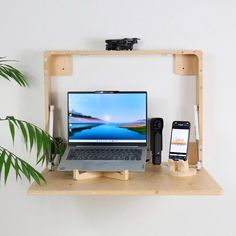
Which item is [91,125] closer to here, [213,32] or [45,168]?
[45,168]

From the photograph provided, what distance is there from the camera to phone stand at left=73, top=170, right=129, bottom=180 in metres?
1.99

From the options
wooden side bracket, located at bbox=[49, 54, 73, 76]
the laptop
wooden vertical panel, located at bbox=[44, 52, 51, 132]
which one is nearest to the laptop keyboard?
the laptop

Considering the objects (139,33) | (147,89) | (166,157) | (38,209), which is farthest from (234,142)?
(38,209)

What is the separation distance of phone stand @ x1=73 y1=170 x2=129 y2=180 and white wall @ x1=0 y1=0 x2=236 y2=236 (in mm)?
361

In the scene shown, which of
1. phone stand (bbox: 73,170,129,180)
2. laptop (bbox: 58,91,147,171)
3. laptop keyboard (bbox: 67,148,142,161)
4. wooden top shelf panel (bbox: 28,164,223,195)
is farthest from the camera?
laptop (bbox: 58,91,147,171)

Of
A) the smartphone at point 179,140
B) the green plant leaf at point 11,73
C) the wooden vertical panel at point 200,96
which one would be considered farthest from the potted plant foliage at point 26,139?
the wooden vertical panel at point 200,96

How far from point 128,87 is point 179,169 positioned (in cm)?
50

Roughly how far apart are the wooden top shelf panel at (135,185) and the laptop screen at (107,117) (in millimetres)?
203

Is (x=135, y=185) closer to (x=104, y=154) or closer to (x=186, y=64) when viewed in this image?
(x=104, y=154)

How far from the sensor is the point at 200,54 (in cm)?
221

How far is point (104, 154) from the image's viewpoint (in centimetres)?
213

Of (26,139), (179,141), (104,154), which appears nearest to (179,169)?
(179,141)

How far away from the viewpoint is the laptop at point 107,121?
220 cm

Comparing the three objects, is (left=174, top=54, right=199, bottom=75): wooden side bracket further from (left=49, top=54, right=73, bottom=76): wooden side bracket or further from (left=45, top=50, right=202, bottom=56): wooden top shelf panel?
(left=49, top=54, right=73, bottom=76): wooden side bracket
